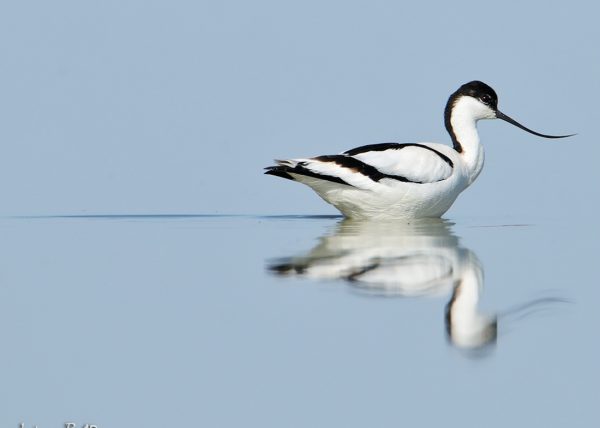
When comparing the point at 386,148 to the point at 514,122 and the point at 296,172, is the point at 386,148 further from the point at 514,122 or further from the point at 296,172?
the point at 514,122

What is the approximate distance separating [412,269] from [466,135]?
5164 millimetres

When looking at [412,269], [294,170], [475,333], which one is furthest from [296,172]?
[475,333]

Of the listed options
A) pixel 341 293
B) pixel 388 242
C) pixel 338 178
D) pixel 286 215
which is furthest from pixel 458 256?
pixel 286 215

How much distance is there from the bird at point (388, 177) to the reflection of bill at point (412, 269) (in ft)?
2.82

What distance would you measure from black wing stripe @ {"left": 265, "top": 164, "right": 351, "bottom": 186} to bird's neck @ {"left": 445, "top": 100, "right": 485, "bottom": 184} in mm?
1968

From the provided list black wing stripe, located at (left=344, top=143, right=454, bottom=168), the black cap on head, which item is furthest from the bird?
the black cap on head

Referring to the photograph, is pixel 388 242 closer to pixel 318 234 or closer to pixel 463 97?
pixel 318 234

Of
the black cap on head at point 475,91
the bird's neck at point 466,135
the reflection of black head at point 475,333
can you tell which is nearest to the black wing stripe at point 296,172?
the bird's neck at point 466,135

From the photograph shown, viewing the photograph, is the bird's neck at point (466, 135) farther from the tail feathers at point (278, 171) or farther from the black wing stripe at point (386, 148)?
the tail feathers at point (278, 171)

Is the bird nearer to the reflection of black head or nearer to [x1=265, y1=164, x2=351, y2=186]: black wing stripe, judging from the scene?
[x1=265, y1=164, x2=351, y2=186]: black wing stripe

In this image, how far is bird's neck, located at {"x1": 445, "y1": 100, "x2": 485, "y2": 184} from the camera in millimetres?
12500

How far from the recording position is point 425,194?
38.1 feet

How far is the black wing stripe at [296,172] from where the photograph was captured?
10938 mm

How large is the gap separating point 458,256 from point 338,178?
2.73m
